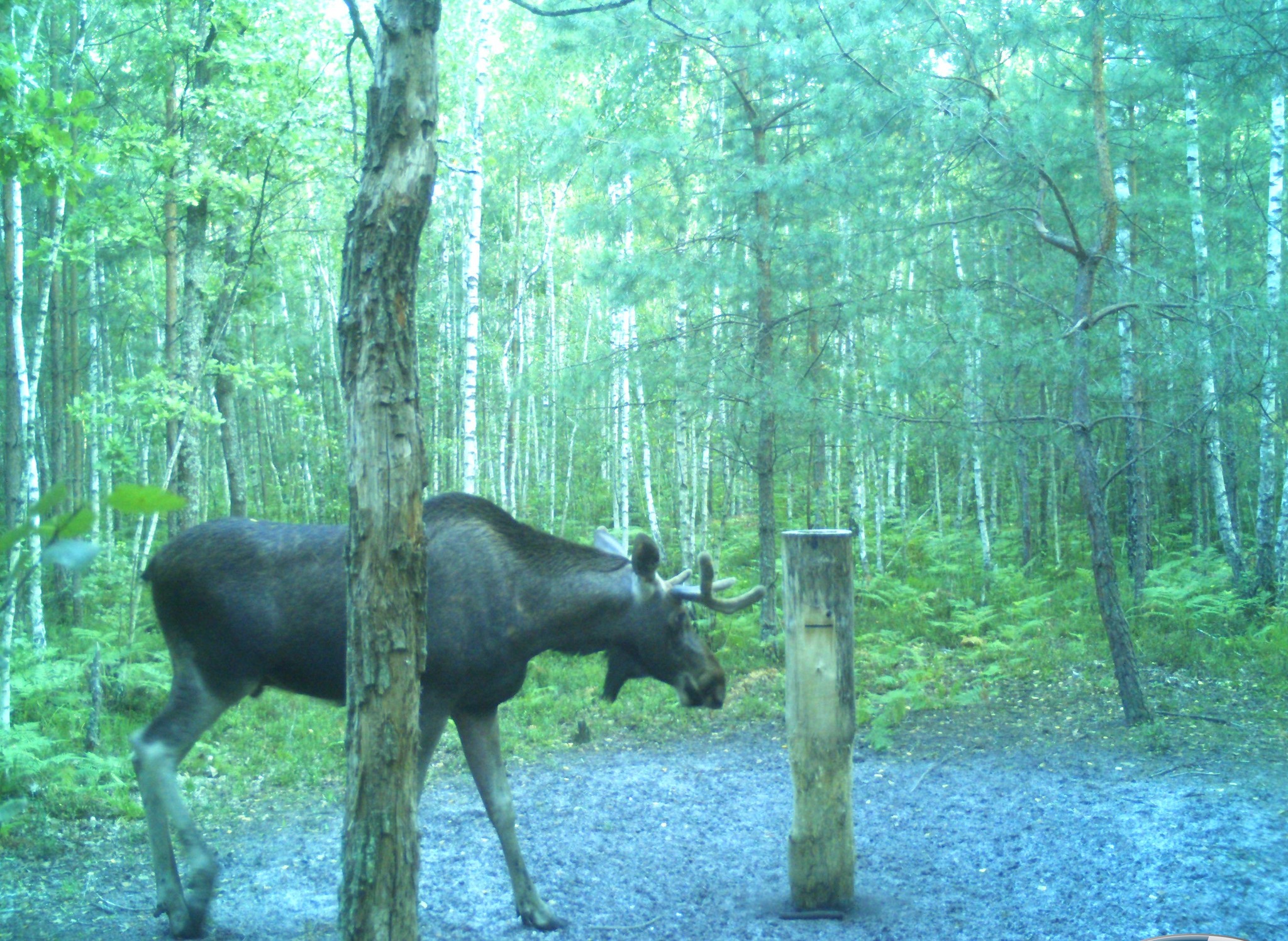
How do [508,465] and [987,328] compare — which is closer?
[987,328]

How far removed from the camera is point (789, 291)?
1095 centimetres

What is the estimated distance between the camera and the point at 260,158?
1005 cm

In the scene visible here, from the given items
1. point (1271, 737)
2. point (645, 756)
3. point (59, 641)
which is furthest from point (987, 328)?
point (59, 641)

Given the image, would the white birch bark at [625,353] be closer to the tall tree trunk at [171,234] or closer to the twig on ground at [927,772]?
the twig on ground at [927,772]

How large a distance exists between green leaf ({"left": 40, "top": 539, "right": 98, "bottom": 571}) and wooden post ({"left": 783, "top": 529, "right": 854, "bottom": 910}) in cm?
428

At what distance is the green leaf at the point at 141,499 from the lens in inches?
35.6

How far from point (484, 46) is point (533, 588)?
8.39 meters

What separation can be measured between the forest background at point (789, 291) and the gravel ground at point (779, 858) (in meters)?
0.90

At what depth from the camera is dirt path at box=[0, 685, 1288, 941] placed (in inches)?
194

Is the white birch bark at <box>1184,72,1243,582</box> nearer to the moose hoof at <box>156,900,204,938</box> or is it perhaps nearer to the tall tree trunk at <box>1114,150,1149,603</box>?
the tall tree trunk at <box>1114,150,1149,603</box>

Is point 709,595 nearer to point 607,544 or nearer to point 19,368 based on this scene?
point 607,544

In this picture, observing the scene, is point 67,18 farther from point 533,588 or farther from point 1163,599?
point 1163,599

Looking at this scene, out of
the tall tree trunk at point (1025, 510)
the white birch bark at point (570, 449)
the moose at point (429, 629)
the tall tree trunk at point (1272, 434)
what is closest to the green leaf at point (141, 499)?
the moose at point (429, 629)

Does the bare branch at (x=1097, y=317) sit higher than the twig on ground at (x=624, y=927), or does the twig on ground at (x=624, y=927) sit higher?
the bare branch at (x=1097, y=317)
